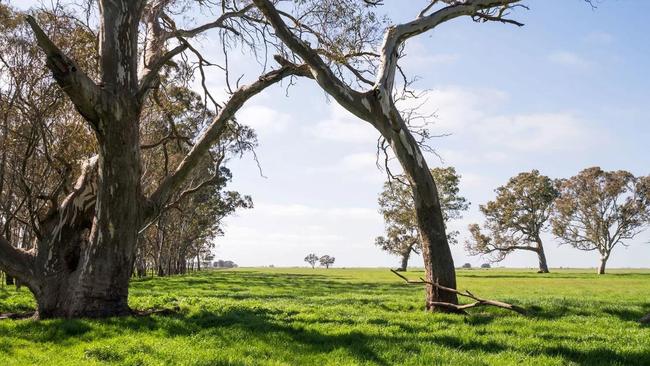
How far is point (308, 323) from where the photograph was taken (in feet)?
35.1

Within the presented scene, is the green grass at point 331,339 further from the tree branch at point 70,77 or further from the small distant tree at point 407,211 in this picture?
the small distant tree at point 407,211

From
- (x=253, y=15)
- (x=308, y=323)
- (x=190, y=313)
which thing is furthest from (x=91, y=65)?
(x=308, y=323)

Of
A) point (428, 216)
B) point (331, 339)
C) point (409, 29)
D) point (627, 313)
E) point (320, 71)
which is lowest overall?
point (627, 313)

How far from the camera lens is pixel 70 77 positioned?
9961 millimetres

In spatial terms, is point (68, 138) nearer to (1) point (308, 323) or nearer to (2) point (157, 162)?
(1) point (308, 323)

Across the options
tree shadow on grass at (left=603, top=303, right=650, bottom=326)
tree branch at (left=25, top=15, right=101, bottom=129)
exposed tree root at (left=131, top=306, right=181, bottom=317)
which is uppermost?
tree branch at (left=25, top=15, right=101, bottom=129)

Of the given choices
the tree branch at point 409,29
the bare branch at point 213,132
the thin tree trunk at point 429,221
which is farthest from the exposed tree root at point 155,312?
the tree branch at point 409,29

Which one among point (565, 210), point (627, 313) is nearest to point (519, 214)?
point (565, 210)

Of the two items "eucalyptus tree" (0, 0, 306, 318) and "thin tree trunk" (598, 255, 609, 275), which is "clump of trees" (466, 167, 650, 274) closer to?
Result: "thin tree trunk" (598, 255, 609, 275)

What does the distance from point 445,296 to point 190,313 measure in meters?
6.08

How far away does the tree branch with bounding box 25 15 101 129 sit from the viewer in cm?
962

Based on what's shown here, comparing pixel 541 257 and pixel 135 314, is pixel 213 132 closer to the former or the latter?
pixel 135 314

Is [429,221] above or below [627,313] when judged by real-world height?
above

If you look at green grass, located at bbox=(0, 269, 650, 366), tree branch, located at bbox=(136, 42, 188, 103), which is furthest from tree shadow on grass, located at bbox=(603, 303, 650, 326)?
tree branch, located at bbox=(136, 42, 188, 103)
